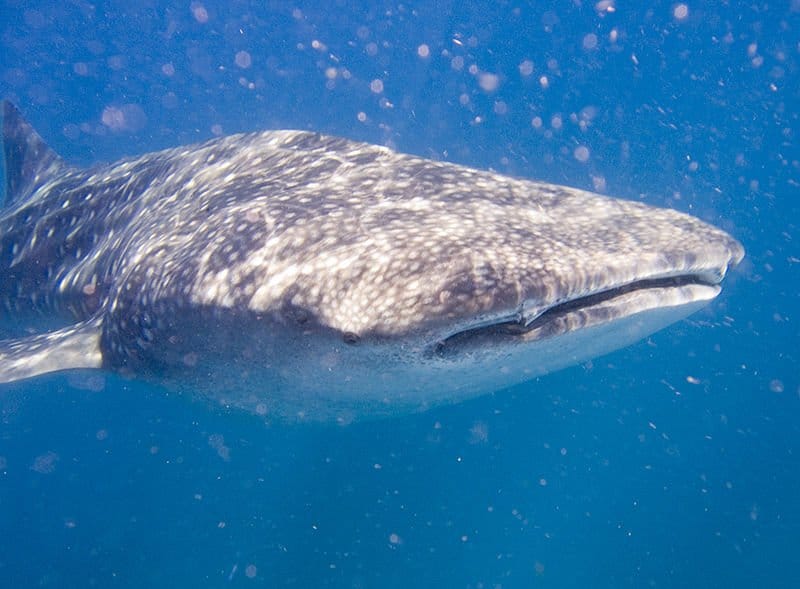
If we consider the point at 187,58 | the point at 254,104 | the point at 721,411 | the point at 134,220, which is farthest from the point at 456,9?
the point at 134,220

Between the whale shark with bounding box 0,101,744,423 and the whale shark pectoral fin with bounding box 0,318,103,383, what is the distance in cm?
2

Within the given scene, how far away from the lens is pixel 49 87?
7725 centimetres

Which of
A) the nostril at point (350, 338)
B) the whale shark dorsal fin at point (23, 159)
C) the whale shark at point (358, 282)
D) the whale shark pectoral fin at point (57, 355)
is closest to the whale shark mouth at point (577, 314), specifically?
the whale shark at point (358, 282)

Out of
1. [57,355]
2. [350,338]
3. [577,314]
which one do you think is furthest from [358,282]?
[57,355]

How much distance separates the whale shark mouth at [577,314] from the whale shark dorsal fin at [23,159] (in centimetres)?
Answer: 867

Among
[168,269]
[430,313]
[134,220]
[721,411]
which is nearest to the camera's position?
[430,313]

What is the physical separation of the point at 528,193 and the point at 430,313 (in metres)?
1.98

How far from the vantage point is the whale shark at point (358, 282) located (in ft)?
9.29

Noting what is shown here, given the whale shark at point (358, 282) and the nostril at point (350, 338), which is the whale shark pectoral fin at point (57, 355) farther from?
the nostril at point (350, 338)

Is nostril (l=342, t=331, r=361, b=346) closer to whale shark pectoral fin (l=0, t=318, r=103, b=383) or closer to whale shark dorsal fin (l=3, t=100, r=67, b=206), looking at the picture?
whale shark pectoral fin (l=0, t=318, r=103, b=383)

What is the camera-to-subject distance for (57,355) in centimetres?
464

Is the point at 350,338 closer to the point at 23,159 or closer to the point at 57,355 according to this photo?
the point at 57,355

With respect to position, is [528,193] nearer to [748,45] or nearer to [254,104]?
[748,45]

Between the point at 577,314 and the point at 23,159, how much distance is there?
10.3 meters
